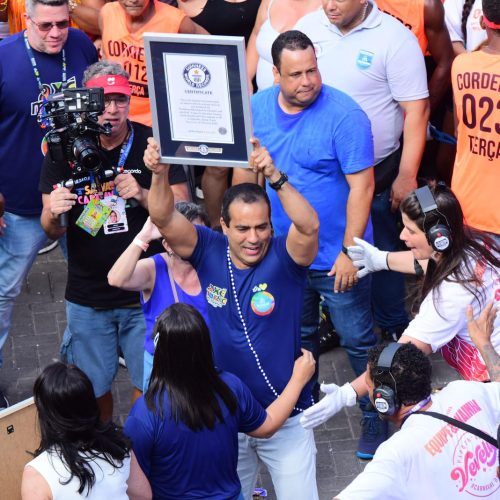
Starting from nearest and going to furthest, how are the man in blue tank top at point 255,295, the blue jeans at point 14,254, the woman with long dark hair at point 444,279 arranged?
the woman with long dark hair at point 444,279 → the man in blue tank top at point 255,295 → the blue jeans at point 14,254

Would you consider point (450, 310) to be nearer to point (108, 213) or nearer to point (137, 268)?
point (137, 268)

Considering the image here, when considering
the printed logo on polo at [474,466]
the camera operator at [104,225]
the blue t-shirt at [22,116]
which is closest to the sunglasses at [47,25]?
the blue t-shirt at [22,116]

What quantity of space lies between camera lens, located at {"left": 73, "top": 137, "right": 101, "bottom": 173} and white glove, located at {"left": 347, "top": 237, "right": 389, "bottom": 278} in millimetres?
1452

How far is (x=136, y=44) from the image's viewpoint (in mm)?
7270

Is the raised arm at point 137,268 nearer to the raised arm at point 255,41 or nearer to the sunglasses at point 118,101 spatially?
the sunglasses at point 118,101

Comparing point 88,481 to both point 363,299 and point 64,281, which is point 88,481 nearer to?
point 363,299

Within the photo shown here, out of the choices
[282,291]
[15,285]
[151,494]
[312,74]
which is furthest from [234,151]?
[15,285]

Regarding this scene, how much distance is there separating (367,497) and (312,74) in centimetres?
272

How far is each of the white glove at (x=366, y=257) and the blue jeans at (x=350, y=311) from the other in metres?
0.24

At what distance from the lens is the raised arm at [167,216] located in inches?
207

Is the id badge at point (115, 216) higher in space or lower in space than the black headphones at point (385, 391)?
lower

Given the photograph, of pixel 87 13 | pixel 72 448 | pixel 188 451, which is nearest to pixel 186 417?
pixel 188 451

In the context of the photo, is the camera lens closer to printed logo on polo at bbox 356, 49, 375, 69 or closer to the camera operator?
the camera operator

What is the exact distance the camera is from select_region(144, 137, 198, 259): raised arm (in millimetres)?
5250
